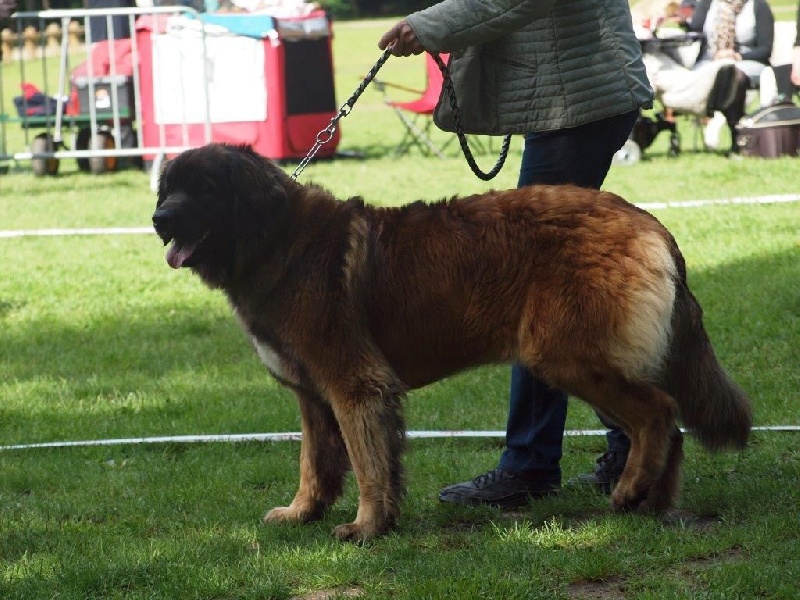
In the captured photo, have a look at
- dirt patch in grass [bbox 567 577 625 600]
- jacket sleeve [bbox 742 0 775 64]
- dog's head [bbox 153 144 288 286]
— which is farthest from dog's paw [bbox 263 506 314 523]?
jacket sleeve [bbox 742 0 775 64]

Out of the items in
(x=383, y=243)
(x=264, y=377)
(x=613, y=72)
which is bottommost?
(x=264, y=377)

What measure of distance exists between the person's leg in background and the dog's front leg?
0.49 metres

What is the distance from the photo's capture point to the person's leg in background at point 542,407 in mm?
4570

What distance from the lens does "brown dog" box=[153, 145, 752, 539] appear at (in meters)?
4.12

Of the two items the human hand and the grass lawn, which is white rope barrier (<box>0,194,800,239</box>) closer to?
the grass lawn

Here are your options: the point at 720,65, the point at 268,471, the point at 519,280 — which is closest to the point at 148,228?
the point at 268,471

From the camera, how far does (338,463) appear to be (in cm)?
457

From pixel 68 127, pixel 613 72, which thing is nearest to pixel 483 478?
pixel 613 72

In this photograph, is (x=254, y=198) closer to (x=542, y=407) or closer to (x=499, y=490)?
(x=542, y=407)

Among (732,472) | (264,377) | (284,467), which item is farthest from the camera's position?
(264,377)

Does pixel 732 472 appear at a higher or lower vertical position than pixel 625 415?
lower

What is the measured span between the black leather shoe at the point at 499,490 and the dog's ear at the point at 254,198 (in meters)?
1.29

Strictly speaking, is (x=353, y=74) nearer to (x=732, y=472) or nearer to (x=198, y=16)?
(x=198, y=16)

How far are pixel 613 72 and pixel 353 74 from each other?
2591cm
